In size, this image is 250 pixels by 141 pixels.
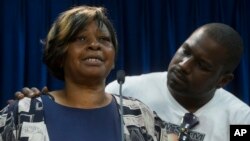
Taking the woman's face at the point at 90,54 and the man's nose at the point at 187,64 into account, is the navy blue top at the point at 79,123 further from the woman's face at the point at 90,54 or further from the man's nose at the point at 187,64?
the man's nose at the point at 187,64

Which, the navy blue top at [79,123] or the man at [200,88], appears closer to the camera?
the navy blue top at [79,123]

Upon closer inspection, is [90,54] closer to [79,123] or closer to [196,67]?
[79,123]

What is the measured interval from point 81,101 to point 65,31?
0.68 ft

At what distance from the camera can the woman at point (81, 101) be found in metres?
1.34

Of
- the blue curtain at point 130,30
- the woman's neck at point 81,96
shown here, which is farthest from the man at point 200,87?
the blue curtain at point 130,30

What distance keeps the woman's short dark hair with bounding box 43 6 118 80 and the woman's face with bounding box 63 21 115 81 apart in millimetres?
15

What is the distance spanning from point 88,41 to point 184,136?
0.61m

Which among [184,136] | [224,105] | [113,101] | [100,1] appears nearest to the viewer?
[113,101]

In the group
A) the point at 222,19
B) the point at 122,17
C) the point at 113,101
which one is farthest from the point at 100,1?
the point at 113,101

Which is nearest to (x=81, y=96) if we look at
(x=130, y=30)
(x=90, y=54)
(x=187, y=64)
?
(x=90, y=54)

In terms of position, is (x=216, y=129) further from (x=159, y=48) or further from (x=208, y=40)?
(x=159, y=48)

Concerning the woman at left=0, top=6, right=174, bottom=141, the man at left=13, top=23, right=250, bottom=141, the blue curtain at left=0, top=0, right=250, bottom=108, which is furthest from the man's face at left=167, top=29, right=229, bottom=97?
the blue curtain at left=0, top=0, right=250, bottom=108

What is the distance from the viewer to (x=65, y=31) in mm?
1415

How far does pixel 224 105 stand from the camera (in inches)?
79.3
